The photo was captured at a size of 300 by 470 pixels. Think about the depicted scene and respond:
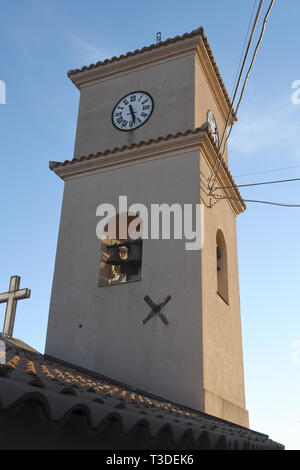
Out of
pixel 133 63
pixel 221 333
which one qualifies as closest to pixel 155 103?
pixel 133 63

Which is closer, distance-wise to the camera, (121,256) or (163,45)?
(121,256)

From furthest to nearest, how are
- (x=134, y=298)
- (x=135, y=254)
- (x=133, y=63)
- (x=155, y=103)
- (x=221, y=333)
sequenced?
(x=133, y=63)
(x=155, y=103)
(x=135, y=254)
(x=221, y=333)
(x=134, y=298)

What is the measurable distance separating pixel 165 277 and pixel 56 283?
199 centimetres

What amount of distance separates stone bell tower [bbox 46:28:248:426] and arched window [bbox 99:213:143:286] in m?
0.04

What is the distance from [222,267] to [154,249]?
5.85 feet

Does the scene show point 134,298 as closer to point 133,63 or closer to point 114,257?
A: point 114,257

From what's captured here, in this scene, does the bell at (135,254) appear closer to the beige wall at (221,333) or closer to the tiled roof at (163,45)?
the beige wall at (221,333)

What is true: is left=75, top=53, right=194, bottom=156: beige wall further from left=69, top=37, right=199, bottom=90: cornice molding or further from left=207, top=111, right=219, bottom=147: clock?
left=207, top=111, right=219, bottom=147: clock

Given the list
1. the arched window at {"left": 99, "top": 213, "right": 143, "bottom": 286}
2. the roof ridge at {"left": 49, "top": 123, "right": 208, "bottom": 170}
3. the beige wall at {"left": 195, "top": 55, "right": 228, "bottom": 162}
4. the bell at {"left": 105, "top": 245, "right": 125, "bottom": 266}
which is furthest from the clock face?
the bell at {"left": 105, "top": 245, "right": 125, "bottom": 266}

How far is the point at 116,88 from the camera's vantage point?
35.4 ft

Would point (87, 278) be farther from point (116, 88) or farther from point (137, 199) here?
A: point (116, 88)

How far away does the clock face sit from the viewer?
10258 millimetres

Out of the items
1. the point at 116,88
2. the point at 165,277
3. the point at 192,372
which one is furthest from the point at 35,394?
the point at 116,88

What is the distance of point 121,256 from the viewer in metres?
9.52
